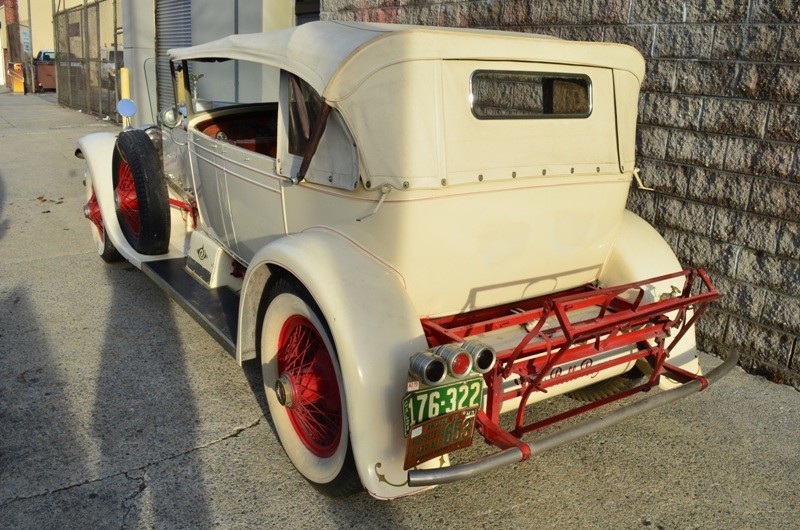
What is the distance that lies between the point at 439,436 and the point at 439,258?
2.57 feet

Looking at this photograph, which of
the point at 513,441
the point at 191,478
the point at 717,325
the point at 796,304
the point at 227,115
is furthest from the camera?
the point at 227,115

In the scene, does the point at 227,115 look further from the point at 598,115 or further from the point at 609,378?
the point at 609,378

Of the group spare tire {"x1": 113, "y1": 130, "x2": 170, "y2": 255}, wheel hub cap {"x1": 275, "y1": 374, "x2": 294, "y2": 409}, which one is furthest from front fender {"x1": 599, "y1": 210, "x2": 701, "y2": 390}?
spare tire {"x1": 113, "y1": 130, "x2": 170, "y2": 255}

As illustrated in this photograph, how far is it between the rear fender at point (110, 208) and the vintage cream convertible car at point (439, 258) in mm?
1368

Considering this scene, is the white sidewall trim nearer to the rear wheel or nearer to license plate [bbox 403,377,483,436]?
the rear wheel

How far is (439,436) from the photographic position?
2.61m

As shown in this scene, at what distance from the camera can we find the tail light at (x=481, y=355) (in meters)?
2.60

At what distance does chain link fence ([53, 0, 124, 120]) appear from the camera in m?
17.1

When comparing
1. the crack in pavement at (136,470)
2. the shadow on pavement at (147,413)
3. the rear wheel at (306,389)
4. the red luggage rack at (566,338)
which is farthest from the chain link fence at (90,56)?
the red luggage rack at (566,338)

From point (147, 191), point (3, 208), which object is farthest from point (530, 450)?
point (3, 208)

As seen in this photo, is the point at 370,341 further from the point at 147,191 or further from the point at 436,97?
the point at 147,191

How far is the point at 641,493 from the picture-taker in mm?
3232

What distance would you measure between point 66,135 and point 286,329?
1352 centimetres

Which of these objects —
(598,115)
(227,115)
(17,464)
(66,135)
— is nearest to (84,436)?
(17,464)
